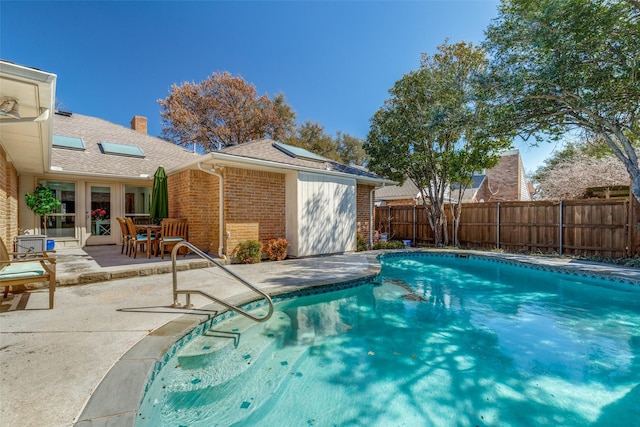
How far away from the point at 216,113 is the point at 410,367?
70.0ft

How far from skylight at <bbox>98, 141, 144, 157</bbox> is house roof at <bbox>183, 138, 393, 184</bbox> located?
17.8 feet

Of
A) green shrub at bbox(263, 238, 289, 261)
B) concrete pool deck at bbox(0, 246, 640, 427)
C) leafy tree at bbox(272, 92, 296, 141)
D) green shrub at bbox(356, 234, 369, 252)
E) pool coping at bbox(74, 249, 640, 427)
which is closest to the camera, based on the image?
pool coping at bbox(74, 249, 640, 427)

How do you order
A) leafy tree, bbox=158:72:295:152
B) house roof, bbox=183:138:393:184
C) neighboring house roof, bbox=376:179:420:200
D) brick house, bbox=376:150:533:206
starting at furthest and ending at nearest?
brick house, bbox=376:150:533:206
leafy tree, bbox=158:72:295:152
neighboring house roof, bbox=376:179:420:200
house roof, bbox=183:138:393:184

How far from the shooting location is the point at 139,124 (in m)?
16.1

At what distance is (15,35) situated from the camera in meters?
7.45

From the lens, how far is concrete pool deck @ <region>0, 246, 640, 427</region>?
207 centimetres

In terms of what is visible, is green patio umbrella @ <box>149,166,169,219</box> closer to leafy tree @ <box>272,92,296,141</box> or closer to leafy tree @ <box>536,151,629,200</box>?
leafy tree @ <box>272,92,296,141</box>

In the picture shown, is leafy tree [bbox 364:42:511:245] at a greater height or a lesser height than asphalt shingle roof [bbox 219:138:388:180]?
greater

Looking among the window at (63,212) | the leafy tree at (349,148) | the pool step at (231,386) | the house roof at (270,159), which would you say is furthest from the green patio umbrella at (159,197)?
the leafy tree at (349,148)

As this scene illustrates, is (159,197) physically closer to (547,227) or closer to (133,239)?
(133,239)

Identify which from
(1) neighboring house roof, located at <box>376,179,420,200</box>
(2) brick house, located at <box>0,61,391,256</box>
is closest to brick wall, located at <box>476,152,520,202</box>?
(1) neighboring house roof, located at <box>376,179,420,200</box>

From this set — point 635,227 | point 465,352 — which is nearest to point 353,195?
point 465,352

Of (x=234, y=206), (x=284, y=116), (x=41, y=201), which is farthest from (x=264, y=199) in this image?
(x=284, y=116)

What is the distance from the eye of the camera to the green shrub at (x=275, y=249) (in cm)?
850
